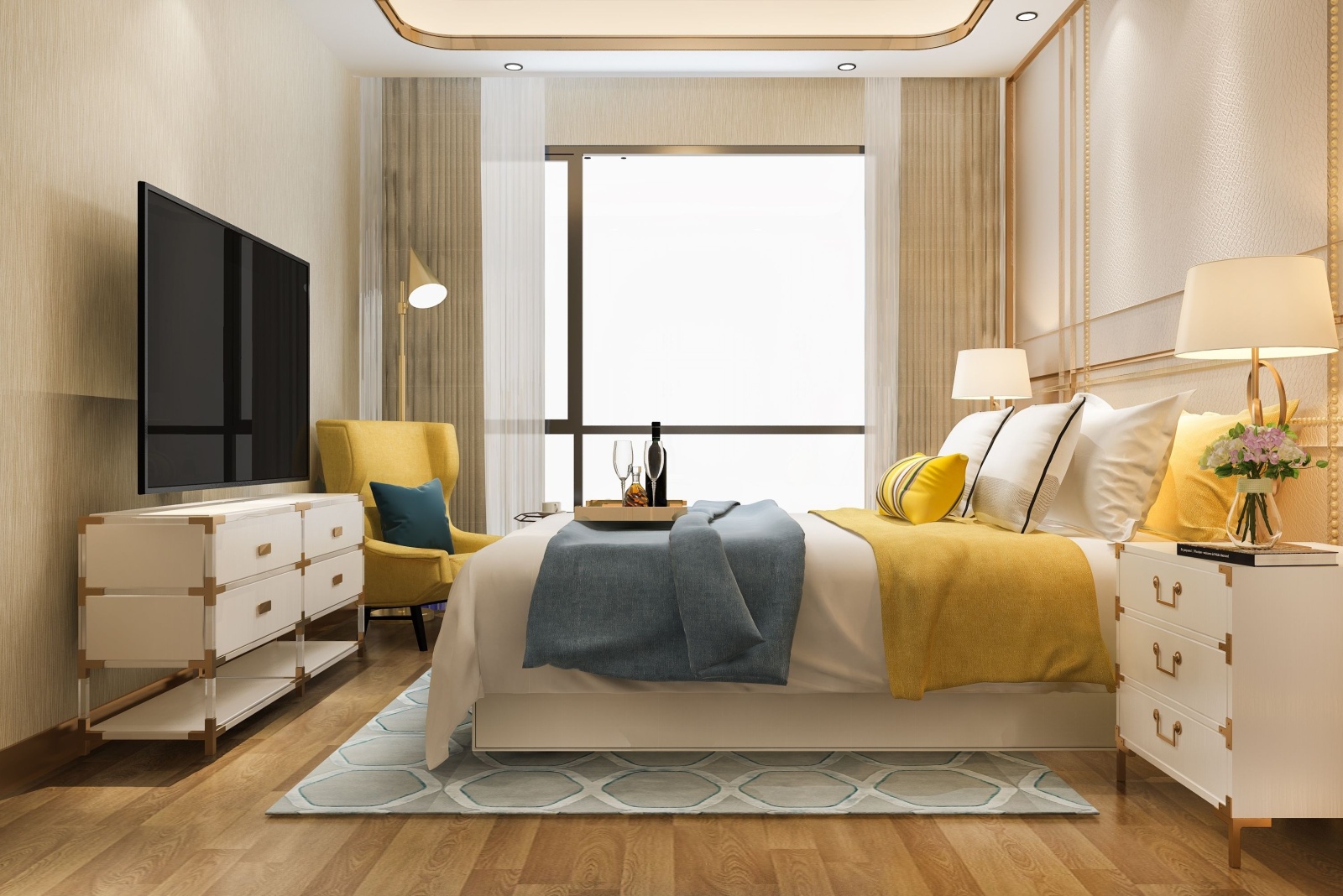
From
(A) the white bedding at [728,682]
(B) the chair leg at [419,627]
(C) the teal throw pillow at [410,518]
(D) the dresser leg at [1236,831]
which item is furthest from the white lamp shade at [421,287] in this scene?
(D) the dresser leg at [1236,831]

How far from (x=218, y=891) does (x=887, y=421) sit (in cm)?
412

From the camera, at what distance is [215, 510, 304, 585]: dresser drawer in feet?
8.52

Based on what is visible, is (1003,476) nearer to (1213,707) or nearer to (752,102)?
(1213,707)

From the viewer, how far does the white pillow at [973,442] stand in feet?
10.6

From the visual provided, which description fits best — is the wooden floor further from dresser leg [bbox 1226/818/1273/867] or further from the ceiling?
the ceiling

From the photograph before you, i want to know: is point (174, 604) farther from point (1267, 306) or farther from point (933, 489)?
point (1267, 306)

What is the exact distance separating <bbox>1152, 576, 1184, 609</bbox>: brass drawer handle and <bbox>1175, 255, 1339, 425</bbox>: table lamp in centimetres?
45

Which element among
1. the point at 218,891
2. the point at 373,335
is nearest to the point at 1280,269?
the point at 218,891

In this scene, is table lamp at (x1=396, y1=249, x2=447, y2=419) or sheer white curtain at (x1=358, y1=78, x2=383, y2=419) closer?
table lamp at (x1=396, y1=249, x2=447, y2=419)

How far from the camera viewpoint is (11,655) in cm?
238

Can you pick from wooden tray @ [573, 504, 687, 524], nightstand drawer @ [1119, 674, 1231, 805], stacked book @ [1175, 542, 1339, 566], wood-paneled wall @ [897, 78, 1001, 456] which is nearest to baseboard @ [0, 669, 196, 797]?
wooden tray @ [573, 504, 687, 524]

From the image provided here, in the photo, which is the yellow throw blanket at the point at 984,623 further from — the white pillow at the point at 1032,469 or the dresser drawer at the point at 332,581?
the dresser drawer at the point at 332,581

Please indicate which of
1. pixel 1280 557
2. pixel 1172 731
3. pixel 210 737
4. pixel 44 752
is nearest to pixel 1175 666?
pixel 1172 731

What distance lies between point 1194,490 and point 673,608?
62.7 inches
